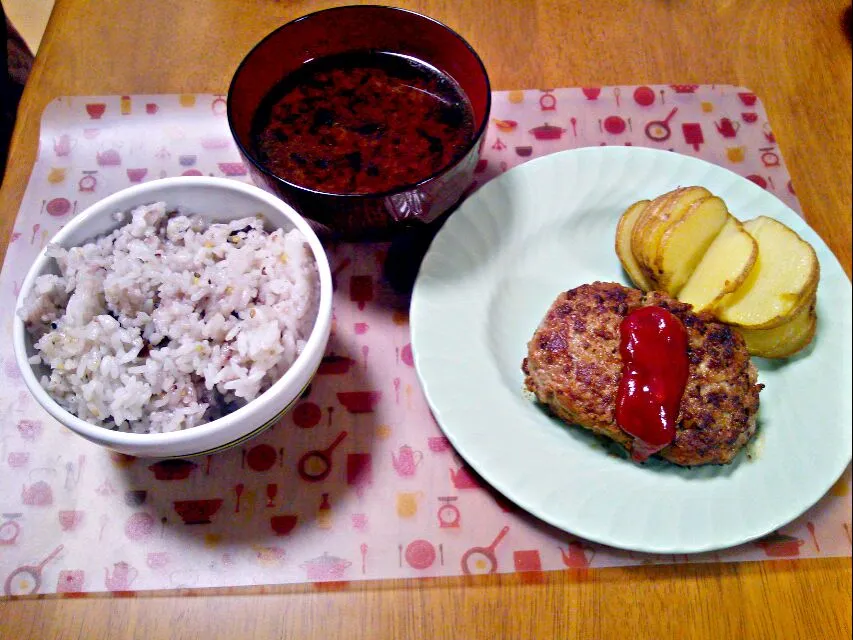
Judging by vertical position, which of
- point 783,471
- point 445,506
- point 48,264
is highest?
point 48,264

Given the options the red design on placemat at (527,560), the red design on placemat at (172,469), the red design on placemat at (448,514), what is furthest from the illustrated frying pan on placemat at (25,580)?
the red design on placemat at (527,560)

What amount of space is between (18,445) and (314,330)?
800 millimetres

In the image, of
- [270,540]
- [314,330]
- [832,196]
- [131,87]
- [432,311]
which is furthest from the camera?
[131,87]

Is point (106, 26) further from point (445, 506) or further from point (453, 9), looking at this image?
point (445, 506)

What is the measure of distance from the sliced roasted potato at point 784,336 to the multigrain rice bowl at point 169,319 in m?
1.03

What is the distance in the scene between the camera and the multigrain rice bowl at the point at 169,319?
121cm

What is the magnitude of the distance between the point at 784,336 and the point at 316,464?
1117mm

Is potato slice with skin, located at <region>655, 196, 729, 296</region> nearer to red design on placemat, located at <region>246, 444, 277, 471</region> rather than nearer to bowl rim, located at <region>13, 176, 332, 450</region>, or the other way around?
bowl rim, located at <region>13, 176, 332, 450</region>

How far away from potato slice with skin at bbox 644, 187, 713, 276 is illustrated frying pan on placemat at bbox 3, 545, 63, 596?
1.48m

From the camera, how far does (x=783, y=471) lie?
1411mm

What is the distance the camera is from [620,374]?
1.44m

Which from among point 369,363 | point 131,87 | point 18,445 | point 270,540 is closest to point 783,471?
point 369,363

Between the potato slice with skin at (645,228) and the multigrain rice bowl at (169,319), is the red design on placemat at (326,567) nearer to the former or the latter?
the multigrain rice bowl at (169,319)

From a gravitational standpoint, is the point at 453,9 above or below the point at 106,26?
above
